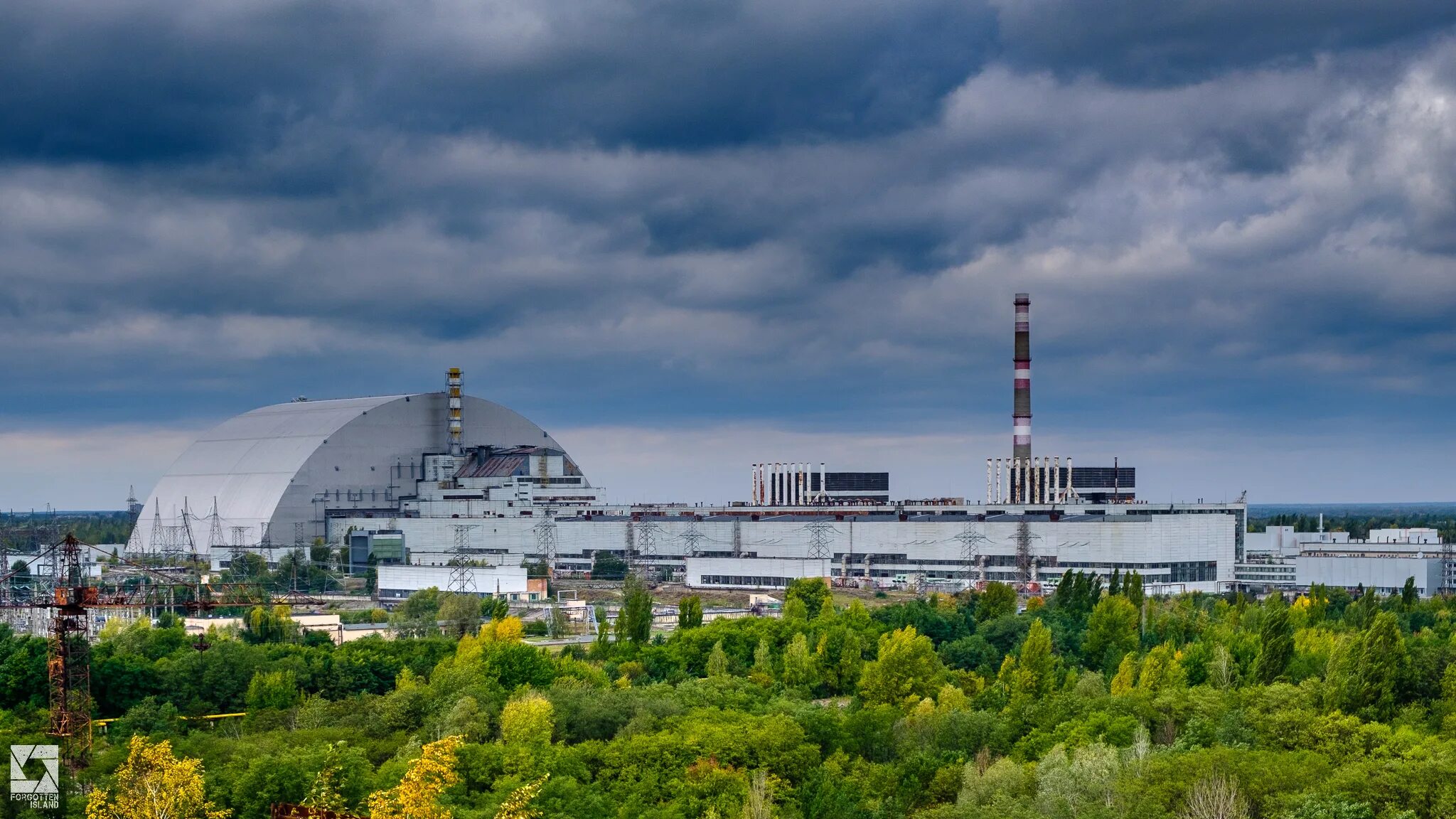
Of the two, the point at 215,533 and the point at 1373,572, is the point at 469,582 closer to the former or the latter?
the point at 215,533

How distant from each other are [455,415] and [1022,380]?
2622 centimetres

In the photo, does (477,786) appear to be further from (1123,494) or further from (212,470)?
(212,470)

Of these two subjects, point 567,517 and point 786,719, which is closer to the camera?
point 786,719

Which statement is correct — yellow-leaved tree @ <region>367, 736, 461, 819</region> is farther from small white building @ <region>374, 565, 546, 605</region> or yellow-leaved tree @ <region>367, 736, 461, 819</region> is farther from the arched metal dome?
the arched metal dome

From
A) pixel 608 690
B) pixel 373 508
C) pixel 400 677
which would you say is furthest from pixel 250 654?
pixel 373 508

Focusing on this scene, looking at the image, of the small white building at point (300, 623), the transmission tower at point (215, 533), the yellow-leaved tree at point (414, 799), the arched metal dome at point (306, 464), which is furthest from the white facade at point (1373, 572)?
the yellow-leaved tree at point (414, 799)

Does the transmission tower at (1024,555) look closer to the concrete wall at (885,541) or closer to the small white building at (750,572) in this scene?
the concrete wall at (885,541)

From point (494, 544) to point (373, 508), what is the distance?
8475 millimetres

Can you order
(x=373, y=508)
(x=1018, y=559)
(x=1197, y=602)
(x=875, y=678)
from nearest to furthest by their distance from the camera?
(x=875, y=678)
(x=1197, y=602)
(x=1018, y=559)
(x=373, y=508)

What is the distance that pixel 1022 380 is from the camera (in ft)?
200

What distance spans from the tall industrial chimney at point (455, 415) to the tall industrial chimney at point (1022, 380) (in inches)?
996

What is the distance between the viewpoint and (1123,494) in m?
65.9

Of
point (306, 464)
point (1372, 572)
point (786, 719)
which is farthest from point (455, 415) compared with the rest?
point (786, 719)

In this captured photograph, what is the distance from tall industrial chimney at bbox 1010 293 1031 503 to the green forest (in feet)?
77.7
